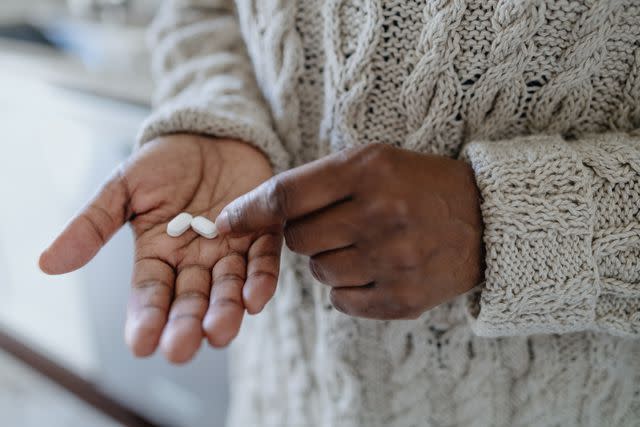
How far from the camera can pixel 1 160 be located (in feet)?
4.13

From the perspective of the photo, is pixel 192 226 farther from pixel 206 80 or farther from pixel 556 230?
pixel 556 230

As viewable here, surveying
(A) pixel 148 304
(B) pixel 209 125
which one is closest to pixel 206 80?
(B) pixel 209 125

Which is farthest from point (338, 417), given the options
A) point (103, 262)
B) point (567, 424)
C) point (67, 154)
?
point (67, 154)

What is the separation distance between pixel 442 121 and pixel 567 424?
0.38 m

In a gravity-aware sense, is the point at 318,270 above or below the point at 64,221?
above

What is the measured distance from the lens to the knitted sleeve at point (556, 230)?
0.40m

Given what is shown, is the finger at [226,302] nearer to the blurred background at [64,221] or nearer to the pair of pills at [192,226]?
the pair of pills at [192,226]

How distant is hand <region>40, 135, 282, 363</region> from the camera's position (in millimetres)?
379

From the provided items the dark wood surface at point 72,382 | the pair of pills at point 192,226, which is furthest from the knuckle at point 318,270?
the dark wood surface at point 72,382

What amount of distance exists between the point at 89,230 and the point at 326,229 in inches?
9.0

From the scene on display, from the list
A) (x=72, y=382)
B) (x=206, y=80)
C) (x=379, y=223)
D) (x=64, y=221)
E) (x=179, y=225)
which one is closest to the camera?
(x=379, y=223)

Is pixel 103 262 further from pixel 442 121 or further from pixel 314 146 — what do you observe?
pixel 442 121

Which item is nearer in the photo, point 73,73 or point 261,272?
point 261,272

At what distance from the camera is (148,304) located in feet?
1.30
